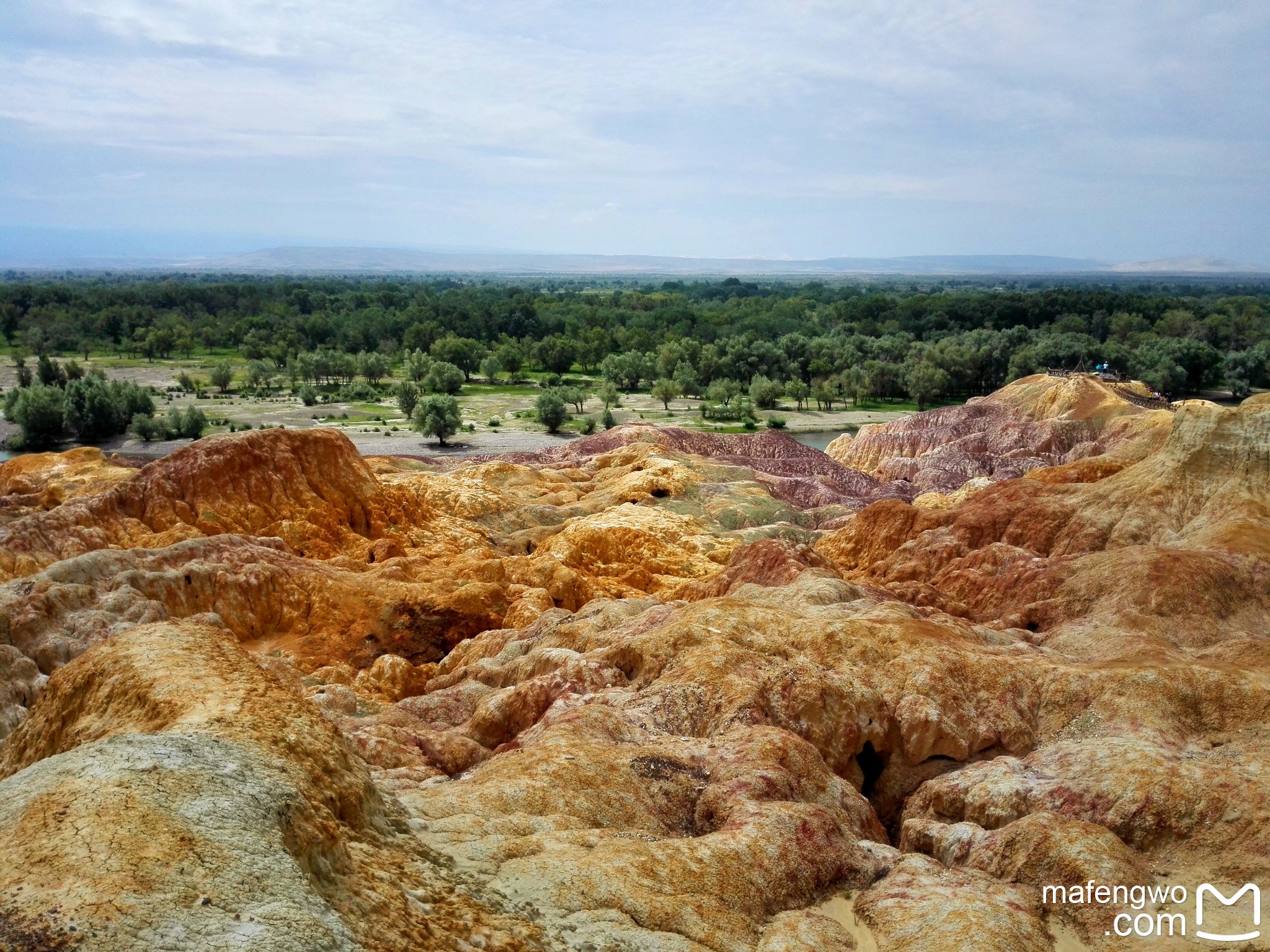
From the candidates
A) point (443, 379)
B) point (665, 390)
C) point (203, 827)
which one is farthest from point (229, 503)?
point (443, 379)

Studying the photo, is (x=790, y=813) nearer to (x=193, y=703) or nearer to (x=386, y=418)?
(x=193, y=703)

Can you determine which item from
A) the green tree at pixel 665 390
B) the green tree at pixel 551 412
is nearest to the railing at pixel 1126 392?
the green tree at pixel 665 390

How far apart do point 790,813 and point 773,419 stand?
9970cm

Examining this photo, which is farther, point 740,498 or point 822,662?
point 740,498

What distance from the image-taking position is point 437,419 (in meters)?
97.3

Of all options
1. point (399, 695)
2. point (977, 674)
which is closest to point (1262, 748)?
point (977, 674)

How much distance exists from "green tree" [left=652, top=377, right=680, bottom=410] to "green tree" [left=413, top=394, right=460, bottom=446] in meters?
31.8

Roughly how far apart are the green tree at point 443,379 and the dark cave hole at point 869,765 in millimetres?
110163

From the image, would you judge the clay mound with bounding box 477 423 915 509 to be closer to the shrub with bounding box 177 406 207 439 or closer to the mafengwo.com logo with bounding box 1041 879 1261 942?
the shrub with bounding box 177 406 207 439

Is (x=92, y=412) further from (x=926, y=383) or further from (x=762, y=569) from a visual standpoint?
(x=926, y=383)

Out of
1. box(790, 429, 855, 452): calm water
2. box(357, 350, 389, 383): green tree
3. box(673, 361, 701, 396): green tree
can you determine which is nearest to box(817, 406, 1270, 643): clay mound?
box(790, 429, 855, 452): calm water

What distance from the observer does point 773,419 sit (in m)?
114

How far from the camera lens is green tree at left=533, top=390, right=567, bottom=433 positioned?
107 metres

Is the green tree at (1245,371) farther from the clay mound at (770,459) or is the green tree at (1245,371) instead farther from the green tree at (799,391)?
the clay mound at (770,459)
